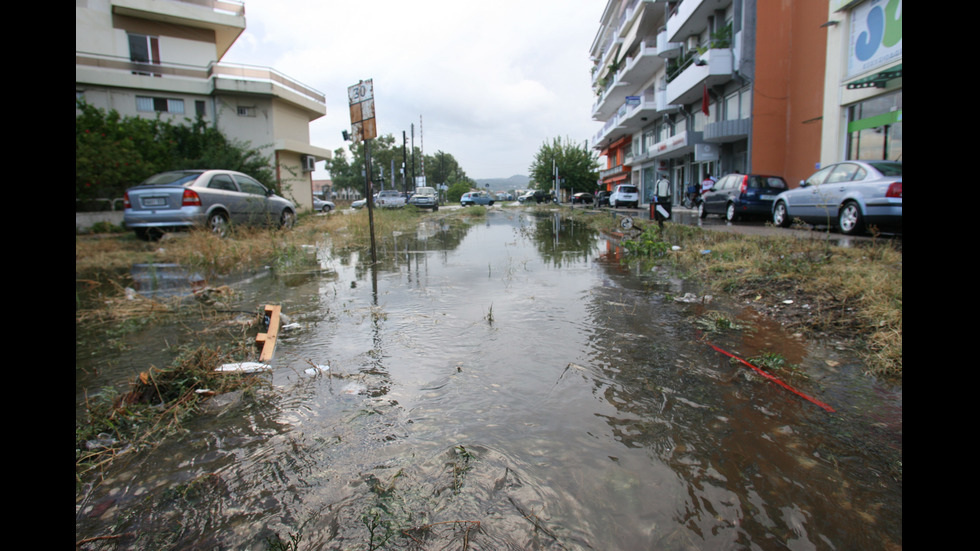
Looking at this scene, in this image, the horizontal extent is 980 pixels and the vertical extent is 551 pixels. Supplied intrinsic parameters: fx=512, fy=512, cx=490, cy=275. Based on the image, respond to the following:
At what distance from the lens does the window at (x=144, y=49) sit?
24.6m

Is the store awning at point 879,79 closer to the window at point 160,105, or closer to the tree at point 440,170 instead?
the window at point 160,105

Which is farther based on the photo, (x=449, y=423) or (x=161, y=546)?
(x=449, y=423)

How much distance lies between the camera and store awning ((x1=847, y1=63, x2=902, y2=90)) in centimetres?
1290

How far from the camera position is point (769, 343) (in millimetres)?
3850

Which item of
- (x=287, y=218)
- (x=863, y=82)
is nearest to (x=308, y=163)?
(x=287, y=218)

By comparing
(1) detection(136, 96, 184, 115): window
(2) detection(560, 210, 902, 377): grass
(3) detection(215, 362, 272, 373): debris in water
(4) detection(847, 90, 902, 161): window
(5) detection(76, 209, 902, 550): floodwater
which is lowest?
(5) detection(76, 209, 902, 550): floodwater

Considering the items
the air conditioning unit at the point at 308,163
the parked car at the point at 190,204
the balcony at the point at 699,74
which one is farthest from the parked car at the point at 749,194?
the air conditioning unit at the point at 308,163

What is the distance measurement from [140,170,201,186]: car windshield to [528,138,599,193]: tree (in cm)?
4377

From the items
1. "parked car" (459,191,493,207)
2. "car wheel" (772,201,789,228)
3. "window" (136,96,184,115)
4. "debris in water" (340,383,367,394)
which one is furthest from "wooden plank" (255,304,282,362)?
"parked car" (459,191,493,207)

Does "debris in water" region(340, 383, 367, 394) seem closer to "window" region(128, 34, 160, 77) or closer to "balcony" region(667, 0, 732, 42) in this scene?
"balcony" region(667, 0, 732, 42)
